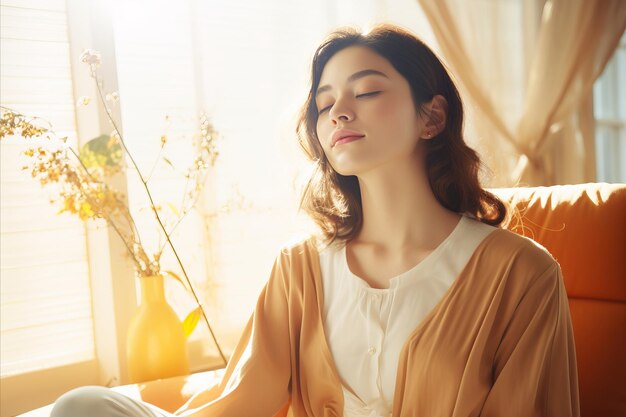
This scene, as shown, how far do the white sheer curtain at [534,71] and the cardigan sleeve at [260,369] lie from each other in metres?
1.82

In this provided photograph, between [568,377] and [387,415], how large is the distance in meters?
0.36

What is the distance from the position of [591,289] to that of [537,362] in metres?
0.50

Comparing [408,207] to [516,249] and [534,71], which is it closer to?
[516,249]

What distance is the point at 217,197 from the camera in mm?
2396

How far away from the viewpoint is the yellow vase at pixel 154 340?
1.81 meters

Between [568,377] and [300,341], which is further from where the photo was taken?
[300,341]

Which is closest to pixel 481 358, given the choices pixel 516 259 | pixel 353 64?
pixel 516 259

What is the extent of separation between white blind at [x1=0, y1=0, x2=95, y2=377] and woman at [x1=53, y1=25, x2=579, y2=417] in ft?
2.74

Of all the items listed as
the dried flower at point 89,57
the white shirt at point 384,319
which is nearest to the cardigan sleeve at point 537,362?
the white shirt at point 384,319

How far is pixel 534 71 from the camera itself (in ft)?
10.8

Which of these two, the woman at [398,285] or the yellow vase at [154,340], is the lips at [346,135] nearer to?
the woman at [398,285]

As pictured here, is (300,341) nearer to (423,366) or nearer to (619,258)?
(423,366)

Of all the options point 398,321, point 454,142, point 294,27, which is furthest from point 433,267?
point 294,27

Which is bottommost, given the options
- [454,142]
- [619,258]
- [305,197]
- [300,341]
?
[300,341]
